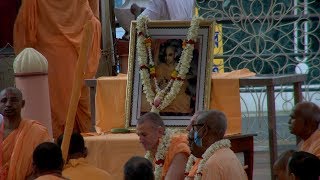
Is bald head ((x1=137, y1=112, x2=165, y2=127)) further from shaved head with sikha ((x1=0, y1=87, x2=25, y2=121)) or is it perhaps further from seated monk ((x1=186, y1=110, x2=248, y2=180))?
shaved head with sikha ((x1=0, y1=87, x2=25, y2=121))

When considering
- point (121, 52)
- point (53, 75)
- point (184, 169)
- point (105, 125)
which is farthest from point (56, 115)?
point (184, 169)

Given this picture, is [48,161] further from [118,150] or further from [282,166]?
[118,150]

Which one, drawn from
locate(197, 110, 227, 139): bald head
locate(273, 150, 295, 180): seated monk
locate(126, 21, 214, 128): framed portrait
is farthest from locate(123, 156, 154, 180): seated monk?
locate(126, 21, 214, 128): framed portrait

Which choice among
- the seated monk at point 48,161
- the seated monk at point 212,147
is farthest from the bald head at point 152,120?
the seated monk at point 48,161

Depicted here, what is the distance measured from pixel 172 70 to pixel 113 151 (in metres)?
0.89

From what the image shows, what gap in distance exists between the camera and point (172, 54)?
9.80 meters

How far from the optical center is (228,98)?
9.73 metres

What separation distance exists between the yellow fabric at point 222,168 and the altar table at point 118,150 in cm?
242

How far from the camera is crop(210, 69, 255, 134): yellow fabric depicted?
9.73 metres

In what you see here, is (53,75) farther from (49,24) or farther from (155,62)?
(155,62)

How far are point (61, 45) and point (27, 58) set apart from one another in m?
2.03

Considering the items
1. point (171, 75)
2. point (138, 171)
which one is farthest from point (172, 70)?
point (138, 171)

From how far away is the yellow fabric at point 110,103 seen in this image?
10.2m

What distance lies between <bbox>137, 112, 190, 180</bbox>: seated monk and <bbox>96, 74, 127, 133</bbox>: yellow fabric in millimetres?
2029
